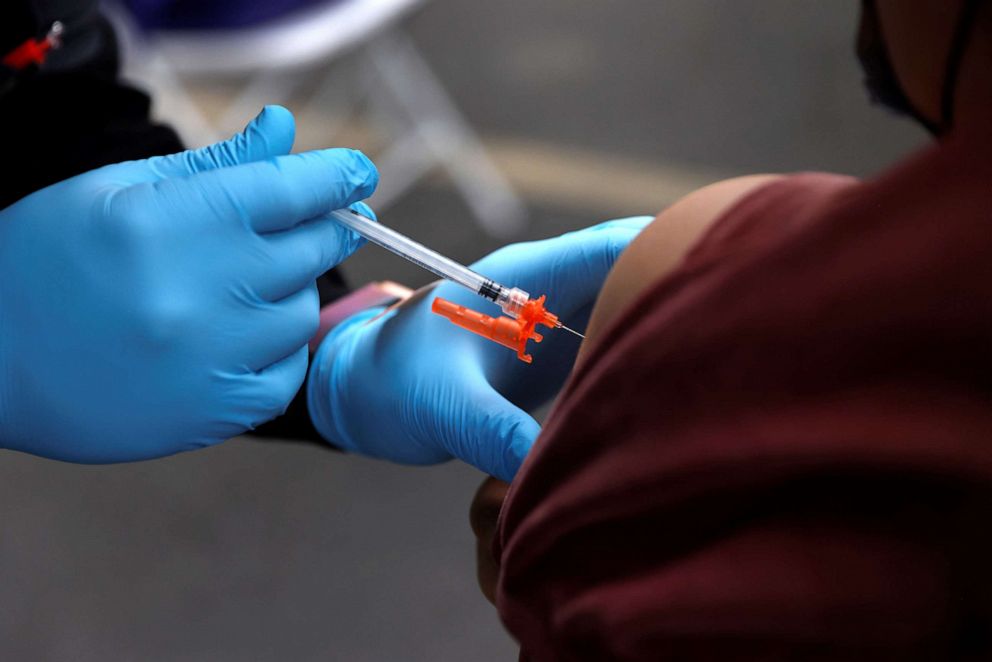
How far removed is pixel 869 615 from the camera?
1.27 feet

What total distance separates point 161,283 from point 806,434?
544 mm

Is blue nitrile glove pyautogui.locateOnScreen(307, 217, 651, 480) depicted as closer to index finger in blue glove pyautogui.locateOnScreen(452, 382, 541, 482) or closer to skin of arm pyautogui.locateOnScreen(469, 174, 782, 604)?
index finger in blue glove pyautogui.locateOnScreen(452, 382, 541, 482)

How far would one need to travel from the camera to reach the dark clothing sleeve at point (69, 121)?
0.89 metres

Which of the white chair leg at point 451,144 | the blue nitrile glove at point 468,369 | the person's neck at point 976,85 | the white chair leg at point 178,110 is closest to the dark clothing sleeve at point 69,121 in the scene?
the blue nitrile glove at point 468,369

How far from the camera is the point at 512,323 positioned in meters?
0.74

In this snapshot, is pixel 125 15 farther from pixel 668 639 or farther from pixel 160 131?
pixel 668 639

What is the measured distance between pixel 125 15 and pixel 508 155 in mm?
859

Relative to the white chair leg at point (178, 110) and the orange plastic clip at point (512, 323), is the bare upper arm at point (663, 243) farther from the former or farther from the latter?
the white chair leg at point (178, 110)

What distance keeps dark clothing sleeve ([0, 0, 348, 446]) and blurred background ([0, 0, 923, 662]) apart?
408 mm

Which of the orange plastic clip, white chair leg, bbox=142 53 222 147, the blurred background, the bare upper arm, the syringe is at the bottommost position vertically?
the blurred background

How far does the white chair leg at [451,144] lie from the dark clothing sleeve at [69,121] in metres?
0.87

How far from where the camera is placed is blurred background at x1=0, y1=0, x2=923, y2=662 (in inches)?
58.4

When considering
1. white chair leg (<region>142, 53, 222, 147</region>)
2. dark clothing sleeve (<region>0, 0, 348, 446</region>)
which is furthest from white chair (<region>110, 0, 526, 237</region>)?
dark clothing sleeve (<region>0, 0, 348, 446</region>)

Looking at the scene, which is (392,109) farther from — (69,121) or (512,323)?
(512,323)
